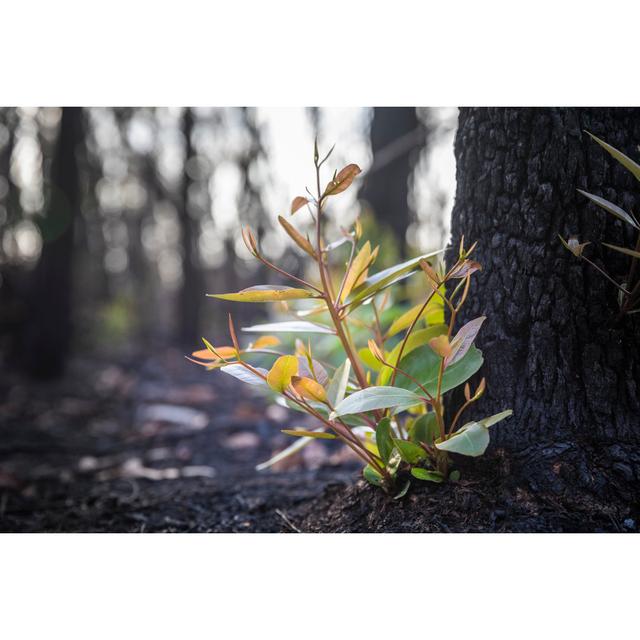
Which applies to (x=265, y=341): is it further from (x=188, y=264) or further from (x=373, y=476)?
(x=188, y=264)

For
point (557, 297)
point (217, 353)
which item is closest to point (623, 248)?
point (557, 297)

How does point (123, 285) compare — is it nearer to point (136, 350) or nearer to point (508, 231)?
point (136, 350)

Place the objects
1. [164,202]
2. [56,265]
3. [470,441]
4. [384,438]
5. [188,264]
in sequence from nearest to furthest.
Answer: [470,441], [384,438], [56,265], [188,264], [164,202]

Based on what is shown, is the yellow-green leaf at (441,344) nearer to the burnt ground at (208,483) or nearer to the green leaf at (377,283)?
the green leaf at (377,283)

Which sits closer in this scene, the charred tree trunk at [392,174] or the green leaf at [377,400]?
the green leaf at [377,400]

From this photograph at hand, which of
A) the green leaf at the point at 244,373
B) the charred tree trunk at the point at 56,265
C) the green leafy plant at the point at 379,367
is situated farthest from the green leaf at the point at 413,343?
the charred tree trunk at the point at 56,265

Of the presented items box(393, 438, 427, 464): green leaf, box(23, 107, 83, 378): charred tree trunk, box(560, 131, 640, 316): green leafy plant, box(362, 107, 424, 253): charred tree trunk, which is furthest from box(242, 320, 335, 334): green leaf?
box(23, 107, 83, 378): charred tree trunk
